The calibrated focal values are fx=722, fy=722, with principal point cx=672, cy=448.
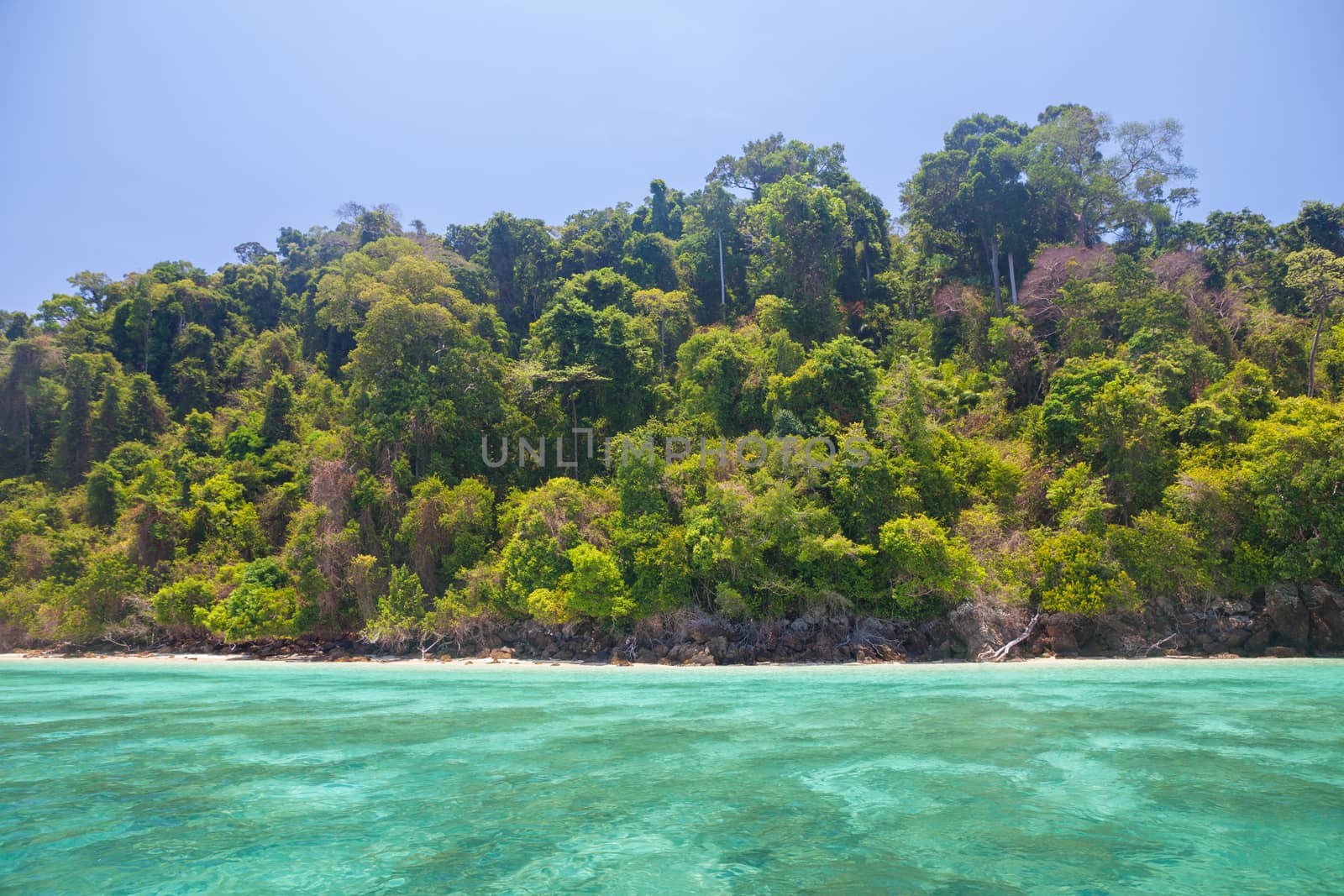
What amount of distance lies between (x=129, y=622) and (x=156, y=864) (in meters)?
23.9

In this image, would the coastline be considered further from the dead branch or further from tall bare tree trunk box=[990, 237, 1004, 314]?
tall bare tree trunk box=[990, 237, 1004, 314]

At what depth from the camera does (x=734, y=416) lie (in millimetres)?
24125

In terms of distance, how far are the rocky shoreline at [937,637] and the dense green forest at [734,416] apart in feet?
1.78

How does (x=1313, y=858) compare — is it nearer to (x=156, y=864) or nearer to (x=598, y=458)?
(x=156, y=864)

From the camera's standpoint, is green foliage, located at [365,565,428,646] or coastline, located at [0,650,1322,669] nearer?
coastline, located at [0,650,1322,669]

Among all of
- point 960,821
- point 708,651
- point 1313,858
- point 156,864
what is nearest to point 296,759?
point 156,864

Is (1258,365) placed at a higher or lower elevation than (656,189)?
lower

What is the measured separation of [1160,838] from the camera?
5.49 metres

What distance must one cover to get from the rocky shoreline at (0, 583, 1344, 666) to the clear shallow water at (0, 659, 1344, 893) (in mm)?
4878

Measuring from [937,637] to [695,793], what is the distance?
45.3 feet

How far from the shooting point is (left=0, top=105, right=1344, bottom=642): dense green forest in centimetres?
1867

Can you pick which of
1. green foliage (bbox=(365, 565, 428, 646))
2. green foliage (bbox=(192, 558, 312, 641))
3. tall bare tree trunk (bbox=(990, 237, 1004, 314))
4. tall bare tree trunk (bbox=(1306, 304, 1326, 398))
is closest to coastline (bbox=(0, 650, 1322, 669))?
green foliage (bbox=(365, 565, 428, 646))

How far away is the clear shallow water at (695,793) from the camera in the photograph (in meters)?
4.93

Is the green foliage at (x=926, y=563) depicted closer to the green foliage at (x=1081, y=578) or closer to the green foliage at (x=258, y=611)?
the green foliage at (x=1081, y=578)
